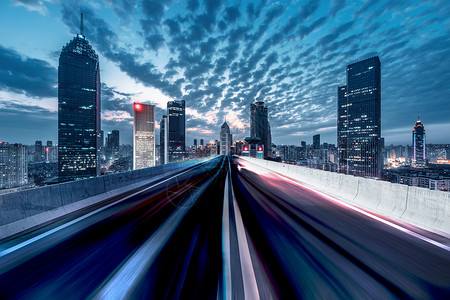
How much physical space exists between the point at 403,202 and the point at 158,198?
890 centimetres

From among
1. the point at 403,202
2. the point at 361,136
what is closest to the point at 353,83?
the point at 361,136

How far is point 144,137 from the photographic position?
14050cm

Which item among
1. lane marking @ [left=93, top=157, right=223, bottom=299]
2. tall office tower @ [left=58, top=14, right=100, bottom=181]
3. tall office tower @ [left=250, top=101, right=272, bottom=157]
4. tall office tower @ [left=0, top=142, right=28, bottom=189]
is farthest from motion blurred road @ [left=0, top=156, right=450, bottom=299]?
tall office tower @ [left=250, top=101, right=272, bottom=157]

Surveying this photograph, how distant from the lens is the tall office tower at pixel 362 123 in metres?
102

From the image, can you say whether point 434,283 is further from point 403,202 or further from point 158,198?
point 158,198

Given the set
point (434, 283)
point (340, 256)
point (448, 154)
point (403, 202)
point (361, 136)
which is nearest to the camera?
point (434, 283)

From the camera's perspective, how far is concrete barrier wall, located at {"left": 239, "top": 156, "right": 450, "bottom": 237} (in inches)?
168

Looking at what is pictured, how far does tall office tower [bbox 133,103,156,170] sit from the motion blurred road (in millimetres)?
122905

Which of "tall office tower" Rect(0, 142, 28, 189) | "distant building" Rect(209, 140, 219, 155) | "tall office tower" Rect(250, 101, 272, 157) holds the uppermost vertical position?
"tall office tower" Rect(250, 101, 272, 157)

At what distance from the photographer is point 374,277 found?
2.63 meters

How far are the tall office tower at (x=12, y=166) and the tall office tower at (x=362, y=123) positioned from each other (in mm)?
166238

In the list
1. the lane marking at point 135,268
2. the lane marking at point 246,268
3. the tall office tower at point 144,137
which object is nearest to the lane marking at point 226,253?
the lane marking at point 246,268

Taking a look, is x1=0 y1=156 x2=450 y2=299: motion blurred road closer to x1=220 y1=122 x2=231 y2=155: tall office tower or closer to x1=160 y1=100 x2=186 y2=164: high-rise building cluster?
x1=220 y1=122 x2=231 y2=155: tall office tower

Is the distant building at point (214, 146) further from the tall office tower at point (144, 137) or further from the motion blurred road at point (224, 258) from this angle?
the motion blurred road at point (224, 258)
